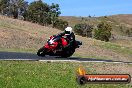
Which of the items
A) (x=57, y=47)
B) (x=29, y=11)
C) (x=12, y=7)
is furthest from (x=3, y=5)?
(x=57, y=47)

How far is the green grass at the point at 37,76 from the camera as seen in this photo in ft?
38.8

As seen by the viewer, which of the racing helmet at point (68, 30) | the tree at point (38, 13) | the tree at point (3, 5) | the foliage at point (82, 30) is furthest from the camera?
the foliage at point (82, 30)

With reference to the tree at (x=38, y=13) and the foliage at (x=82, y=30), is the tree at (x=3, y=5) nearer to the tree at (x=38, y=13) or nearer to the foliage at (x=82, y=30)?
the tree at (x=38, y=13)

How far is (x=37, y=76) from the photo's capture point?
1318cm

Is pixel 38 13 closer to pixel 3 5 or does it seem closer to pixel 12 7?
pixel 12 7

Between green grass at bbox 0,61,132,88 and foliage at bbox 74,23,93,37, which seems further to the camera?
foliage at bbox 74,23,93,37

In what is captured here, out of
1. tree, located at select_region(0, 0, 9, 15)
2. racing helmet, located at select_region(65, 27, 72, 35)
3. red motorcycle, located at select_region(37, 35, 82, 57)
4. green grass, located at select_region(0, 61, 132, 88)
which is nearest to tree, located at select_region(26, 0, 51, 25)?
tree, located at select_region(0, 0, 9, 15)

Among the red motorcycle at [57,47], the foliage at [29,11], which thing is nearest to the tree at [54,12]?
the foliage at [29,11]

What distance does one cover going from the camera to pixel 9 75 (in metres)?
12.8

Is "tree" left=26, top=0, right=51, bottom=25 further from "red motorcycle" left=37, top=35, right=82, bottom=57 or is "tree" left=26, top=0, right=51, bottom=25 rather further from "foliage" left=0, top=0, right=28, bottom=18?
"red motorcycle" left=37, top=35, right=82, bottom=57

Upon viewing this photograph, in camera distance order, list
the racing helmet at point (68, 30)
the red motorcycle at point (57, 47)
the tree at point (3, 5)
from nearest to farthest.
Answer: the racing helmet at point (68, 30) < the red motorcycle at point (57, 47) < the tree at point (3, 5)

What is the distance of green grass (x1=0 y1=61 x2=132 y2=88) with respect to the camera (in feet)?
38.8

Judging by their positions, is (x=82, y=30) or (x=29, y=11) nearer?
(x=29, y=11)

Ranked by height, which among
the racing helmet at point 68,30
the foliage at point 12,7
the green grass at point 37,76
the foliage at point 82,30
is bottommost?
the foliage at point 82,30
